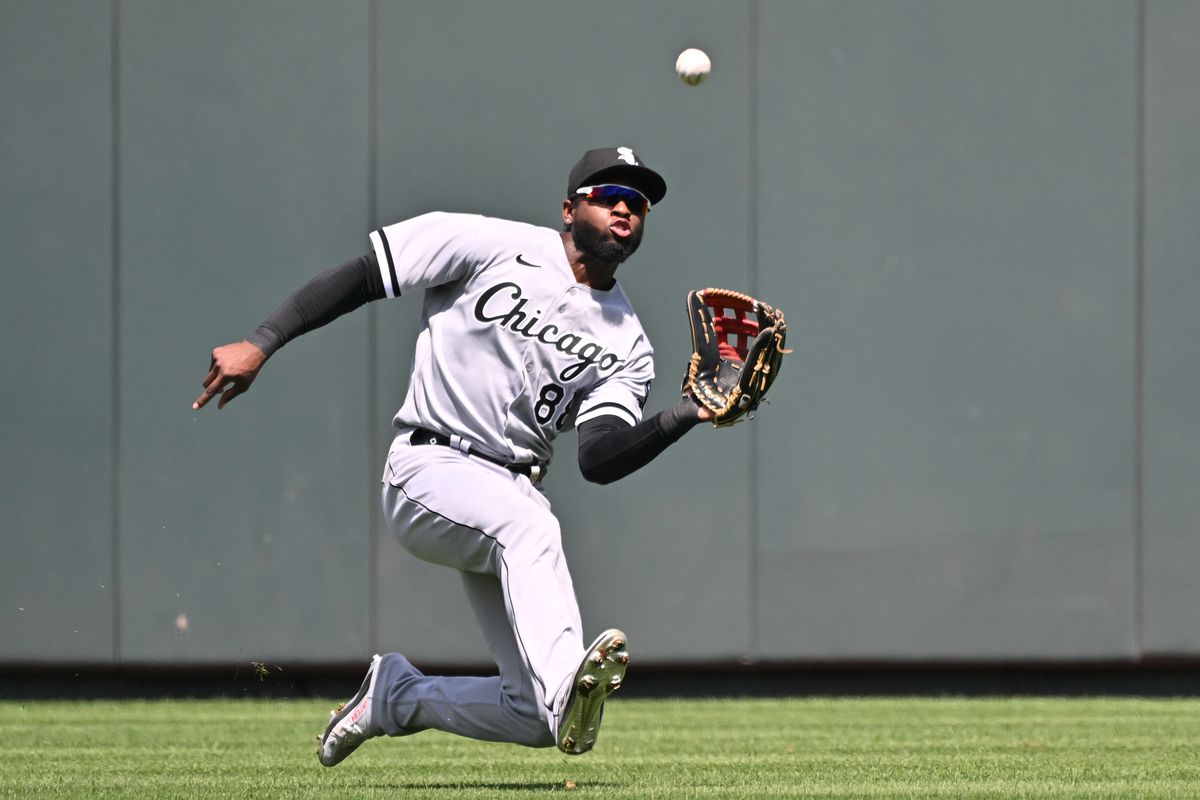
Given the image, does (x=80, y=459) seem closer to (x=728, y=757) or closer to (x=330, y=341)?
(x=330, y=341)

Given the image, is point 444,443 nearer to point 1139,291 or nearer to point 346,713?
point 346,713

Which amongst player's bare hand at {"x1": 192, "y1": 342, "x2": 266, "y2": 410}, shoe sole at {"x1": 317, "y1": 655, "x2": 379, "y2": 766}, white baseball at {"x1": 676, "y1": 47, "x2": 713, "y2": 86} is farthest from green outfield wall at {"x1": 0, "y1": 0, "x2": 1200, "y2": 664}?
player's bare hand at {"x1": 192, "y1": 342, "x2": 266, "y2": 410}

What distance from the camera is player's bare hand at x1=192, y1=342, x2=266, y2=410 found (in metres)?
4.34

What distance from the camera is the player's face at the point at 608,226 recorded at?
5012 millimetres

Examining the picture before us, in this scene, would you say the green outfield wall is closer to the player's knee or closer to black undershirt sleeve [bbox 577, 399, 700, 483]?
black undershirt sleeve [bbox 577, 399, 700, 483]

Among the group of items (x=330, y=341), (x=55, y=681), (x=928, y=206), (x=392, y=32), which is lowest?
(x=55, y=681)

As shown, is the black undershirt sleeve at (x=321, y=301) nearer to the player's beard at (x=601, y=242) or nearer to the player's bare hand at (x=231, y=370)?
the player's bare hand at (x=231, y=370)

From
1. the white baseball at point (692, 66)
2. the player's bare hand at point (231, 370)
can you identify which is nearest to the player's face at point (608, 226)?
the player's bare hand at point (231, 370)

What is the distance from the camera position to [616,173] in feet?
16.4

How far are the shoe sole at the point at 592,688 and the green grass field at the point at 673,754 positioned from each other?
1.65 ft

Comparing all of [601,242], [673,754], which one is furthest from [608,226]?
[673,754]

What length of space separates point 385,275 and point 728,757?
2.41 m

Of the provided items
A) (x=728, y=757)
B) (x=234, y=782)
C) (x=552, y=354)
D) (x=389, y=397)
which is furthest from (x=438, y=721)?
(x=389, y=397)

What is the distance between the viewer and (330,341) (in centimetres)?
913
